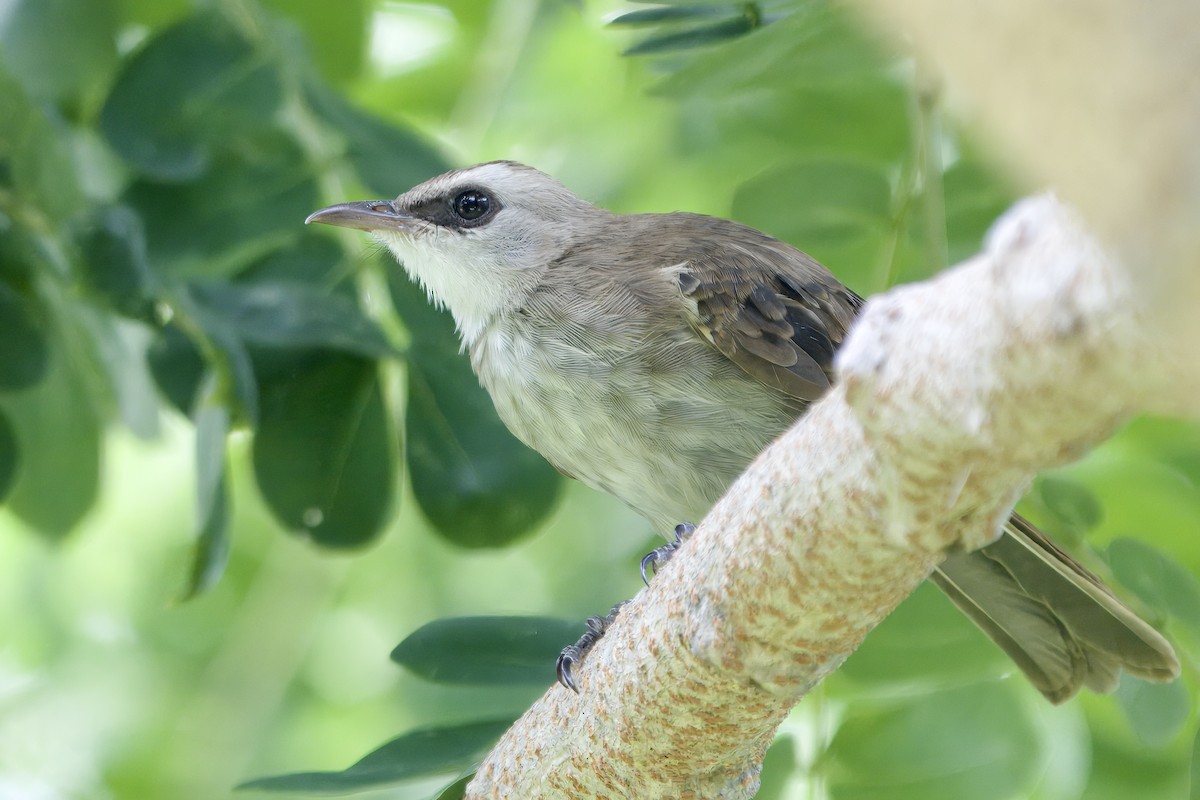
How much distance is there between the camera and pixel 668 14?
9.89ft

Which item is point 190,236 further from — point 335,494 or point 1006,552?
point 1006,552

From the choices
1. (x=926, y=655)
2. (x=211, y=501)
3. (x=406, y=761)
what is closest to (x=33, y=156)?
(x=211, y=501)

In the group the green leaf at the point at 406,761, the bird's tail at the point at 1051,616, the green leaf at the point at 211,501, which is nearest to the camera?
the green leaf at the point at 406,761

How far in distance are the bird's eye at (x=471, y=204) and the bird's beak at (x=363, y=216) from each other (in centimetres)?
23

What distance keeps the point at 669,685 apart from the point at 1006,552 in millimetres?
1099

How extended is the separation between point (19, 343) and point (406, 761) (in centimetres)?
155

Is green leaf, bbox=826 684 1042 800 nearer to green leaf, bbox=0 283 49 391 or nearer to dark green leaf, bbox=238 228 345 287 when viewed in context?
dark green leaf, bbox=238 228 345 287

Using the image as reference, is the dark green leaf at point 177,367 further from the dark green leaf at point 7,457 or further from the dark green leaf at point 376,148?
the dark green leaf at point 376,148

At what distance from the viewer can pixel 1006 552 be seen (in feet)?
9.20

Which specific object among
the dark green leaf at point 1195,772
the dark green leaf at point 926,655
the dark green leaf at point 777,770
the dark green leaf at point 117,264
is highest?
the dark green leaf at point 117,264

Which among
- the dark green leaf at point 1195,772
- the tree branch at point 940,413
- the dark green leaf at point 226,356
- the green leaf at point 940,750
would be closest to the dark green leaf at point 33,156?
Answer: the dark green leaf at point 226,356

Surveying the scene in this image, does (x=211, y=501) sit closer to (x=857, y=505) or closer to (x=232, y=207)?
(x=232, y=207)

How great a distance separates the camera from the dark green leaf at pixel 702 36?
10.1 feet

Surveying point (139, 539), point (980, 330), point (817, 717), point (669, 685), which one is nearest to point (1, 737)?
point (139, 539)
